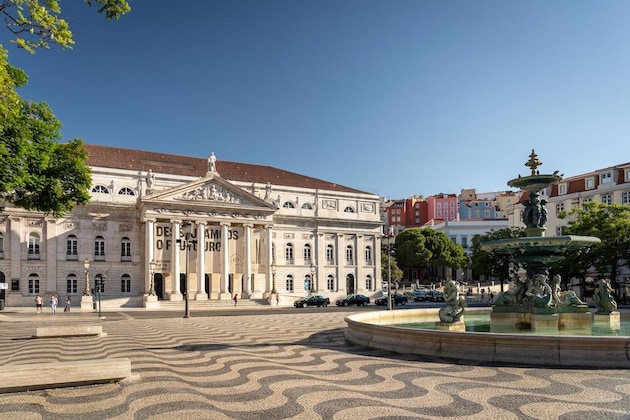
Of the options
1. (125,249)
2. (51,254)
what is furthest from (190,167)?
(51,254)

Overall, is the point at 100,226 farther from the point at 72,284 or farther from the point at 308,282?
the point at 308,282

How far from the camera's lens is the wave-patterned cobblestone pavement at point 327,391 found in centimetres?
714

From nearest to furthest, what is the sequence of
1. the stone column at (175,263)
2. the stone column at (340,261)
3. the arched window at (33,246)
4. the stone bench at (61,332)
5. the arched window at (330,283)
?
the stone bench at (61,332) → the arched window at (33,246) → the stone column at (175,263) → the arched window at (330,283) → the stone column at (340,261)

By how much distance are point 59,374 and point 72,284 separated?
42.8 meters

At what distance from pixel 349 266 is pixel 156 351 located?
161 feet

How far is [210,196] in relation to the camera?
5116cm

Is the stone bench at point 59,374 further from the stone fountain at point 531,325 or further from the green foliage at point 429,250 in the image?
the green foliage at point 429,250

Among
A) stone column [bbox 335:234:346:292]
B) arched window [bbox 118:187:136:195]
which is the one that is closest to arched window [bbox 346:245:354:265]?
stone column [bbox 335:234:346:292]

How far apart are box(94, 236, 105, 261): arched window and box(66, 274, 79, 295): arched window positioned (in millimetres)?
2537

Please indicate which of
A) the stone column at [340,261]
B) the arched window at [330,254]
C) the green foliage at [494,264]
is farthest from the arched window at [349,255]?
the green foliage at [494,264]

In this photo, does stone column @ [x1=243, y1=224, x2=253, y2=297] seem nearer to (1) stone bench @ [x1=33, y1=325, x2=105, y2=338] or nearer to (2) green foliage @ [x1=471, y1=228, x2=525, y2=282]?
(2) green foliage @ [x1=471, y1=228, x2=525, y2=282]

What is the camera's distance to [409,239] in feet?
279

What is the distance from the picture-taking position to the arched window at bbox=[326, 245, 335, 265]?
60.8m

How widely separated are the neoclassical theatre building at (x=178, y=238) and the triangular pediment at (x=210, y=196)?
10 cm
